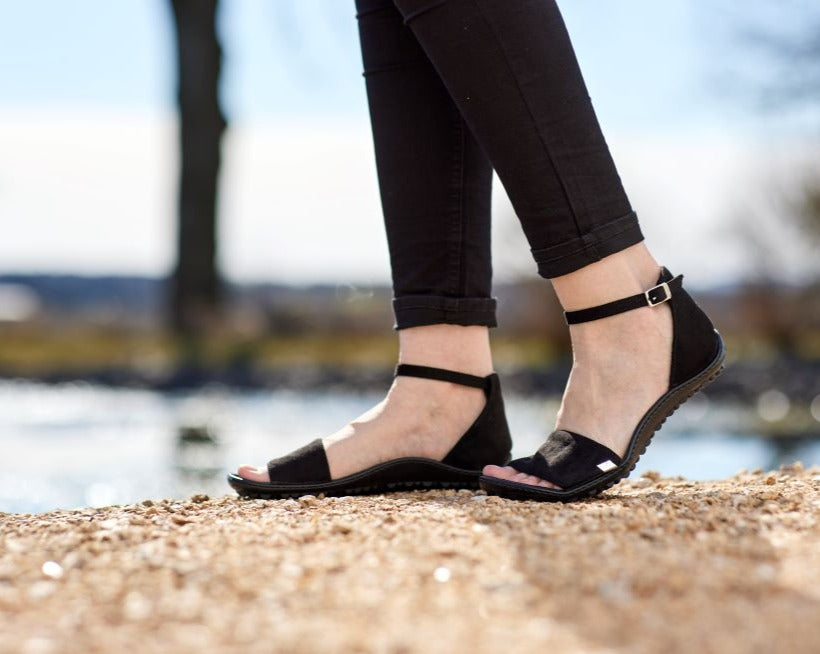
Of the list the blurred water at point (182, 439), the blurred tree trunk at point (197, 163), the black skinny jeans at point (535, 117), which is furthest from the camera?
the blurred tree trunk at point (197, 163)

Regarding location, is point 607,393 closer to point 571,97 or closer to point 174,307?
point 571,97

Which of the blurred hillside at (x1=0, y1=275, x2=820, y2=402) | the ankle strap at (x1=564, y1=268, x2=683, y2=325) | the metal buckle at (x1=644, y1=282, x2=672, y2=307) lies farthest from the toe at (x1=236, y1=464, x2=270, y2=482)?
the blurred hillside at (x1=0, y1=275, x2=820, y2=402)

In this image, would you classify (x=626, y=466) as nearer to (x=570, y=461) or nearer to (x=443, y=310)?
(x=570, y=461)

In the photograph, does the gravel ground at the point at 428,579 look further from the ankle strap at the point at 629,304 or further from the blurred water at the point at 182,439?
the blurred water at the point at 182,439

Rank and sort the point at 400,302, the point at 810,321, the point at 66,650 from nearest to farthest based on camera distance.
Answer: the point at 66,650, the point at 400,302, the point at 810,321

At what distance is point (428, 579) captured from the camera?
42.8 inches

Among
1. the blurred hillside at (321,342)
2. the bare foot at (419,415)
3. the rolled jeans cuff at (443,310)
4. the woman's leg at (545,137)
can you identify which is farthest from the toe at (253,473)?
the blurred hillside at (321,342)

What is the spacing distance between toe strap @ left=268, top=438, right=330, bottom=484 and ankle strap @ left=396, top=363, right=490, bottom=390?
197mm

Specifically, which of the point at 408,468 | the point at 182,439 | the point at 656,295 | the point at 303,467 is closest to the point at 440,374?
the point at 408,468

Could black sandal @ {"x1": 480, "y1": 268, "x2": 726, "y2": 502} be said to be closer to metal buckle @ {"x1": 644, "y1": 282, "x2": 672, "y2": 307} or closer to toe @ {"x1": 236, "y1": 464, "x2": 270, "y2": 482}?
metal buckle @ {"x1": 644, "y1": 282, "x2": 672, "y2": 307}

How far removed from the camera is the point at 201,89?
8.62 m

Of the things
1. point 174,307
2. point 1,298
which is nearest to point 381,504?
point 174,307

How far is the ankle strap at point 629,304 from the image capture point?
1.52m

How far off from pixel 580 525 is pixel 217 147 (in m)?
7.85
